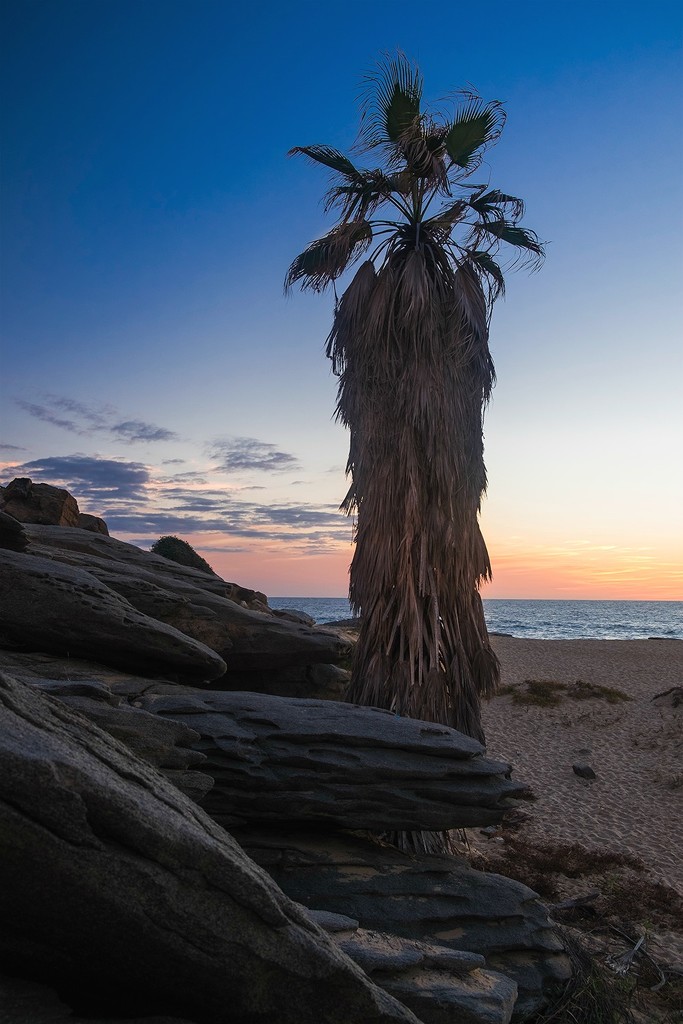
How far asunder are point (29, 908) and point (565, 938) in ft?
21.7

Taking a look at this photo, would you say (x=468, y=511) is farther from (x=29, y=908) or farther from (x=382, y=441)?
(x=29, y=908)

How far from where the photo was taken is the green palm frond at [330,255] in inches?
435

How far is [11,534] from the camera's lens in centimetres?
787

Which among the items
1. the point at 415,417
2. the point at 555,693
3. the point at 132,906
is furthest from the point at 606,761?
the point at 132,906

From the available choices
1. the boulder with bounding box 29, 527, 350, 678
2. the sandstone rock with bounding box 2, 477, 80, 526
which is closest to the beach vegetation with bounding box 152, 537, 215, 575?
the sandstone rock with bounding box 2, 477, 80, 526

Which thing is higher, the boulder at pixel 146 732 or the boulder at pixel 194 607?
the boulder at pixel 194 607

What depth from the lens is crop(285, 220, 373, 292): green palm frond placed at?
11.1 meters

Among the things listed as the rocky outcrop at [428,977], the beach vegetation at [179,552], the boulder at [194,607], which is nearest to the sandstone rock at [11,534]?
the boulder at [194,607]

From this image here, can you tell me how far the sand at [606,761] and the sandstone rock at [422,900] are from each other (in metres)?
5.11

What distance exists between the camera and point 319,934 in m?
3.21

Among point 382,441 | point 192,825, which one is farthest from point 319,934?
point 382,441

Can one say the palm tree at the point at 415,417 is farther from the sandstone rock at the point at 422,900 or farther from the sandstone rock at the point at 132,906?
the sandstone rock at the point at 132,906

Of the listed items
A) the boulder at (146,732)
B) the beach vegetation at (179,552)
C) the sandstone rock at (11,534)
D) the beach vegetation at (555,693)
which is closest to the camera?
the boulder at (146,732)

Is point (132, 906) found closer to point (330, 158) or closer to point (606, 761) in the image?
point (330, 158)
